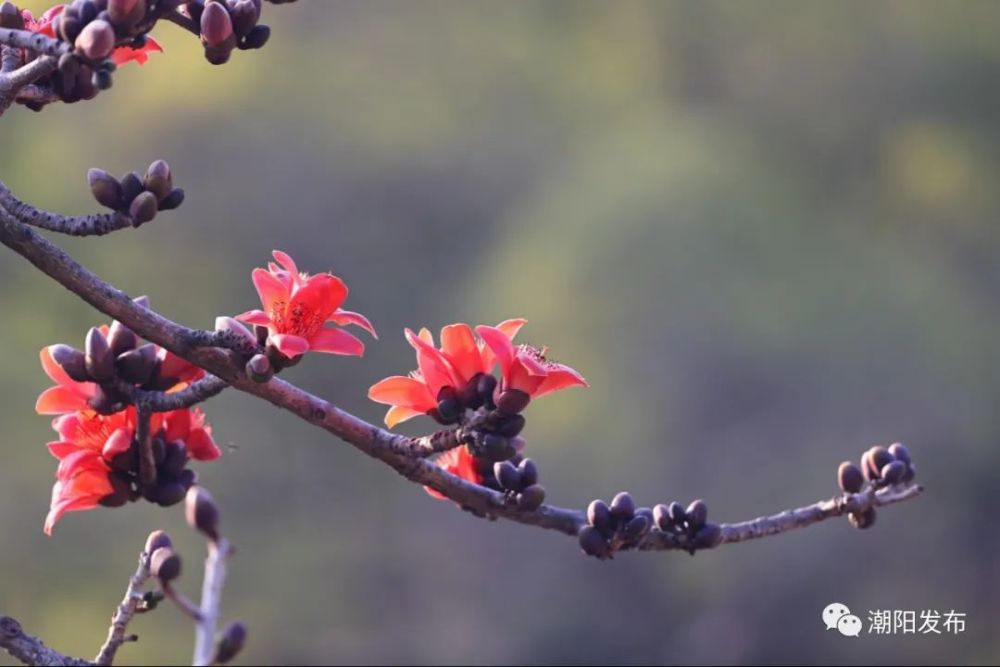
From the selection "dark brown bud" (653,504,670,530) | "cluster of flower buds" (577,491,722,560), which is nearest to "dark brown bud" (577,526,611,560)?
"cluster of flower buds" (577,491,722,560)

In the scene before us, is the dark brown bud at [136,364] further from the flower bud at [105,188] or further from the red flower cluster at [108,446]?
the flower bud at [105,188]

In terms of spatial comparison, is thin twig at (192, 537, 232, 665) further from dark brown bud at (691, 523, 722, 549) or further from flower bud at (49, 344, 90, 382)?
dark brown bud at (691, 523, 722, 549)

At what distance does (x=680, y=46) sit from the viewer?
10.3 meters

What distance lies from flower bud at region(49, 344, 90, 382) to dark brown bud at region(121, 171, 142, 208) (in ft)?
0.44

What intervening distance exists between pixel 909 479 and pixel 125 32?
97 centimetres

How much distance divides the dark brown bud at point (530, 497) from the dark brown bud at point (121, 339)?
0.37 metres

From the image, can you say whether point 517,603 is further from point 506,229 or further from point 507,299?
point 506,229

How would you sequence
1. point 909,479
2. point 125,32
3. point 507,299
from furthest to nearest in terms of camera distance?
point 507,299 → point 909,479 → point 125,32

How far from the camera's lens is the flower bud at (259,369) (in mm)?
1069

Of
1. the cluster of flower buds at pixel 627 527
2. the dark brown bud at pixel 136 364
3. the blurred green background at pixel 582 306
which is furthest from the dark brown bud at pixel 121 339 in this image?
the blurred green background at pixel 582 306

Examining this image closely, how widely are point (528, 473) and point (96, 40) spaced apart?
53 cm

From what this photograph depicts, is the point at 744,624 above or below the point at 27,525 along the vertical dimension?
above

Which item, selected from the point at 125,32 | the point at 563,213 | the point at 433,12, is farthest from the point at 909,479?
the point at 433,12

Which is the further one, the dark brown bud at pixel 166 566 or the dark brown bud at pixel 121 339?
the dark brown bud at pixel 121 339
